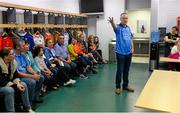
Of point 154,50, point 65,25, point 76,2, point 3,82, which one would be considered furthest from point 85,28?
point 3,82

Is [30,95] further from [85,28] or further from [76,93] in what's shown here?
[85,28]

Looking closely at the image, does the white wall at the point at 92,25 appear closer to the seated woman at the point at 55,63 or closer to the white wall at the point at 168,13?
the white wall at the point at 168,13

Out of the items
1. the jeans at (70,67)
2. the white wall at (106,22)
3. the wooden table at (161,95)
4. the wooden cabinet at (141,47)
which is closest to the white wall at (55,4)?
the white wall at (106,22)

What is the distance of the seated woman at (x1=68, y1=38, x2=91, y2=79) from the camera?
19.5 feet

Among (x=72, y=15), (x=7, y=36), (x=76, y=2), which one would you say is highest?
(x=76, y=2)

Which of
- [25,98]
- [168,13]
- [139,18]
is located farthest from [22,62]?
[139,18]

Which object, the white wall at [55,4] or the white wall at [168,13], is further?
the white wall at [168,13]

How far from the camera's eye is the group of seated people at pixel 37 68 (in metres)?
3.37

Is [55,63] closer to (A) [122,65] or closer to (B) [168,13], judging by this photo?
(A) [122,65]

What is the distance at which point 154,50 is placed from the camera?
276 inches

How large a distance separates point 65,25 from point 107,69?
192cm

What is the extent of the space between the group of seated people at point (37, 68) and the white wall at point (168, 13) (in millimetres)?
3015

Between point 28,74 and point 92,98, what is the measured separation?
131 centimetres

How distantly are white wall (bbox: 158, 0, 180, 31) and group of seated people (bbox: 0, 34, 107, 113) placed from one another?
3015mm
